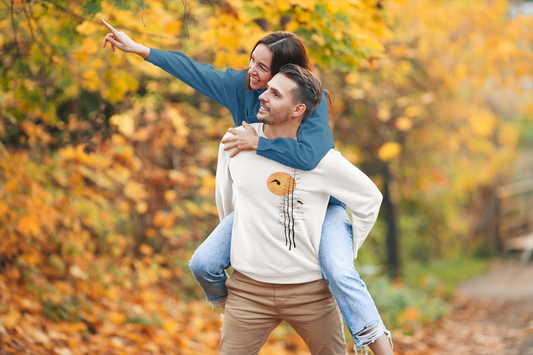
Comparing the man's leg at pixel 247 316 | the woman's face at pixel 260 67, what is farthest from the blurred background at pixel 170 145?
the man's leg at pixel 247 316

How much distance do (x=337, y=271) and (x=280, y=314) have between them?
0.37 meters

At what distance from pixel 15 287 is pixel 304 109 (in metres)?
3.44

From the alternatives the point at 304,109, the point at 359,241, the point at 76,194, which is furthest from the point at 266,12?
the point at 76,194

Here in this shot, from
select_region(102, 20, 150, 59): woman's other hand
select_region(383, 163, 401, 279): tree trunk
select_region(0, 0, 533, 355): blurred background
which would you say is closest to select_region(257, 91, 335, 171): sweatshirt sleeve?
select_region(102, 20, 150, 59): woman's other hand

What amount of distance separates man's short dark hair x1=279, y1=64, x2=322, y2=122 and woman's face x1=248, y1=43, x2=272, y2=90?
0.09 metres

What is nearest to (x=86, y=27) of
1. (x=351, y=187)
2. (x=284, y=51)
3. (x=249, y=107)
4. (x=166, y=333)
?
(x=249, y=107)

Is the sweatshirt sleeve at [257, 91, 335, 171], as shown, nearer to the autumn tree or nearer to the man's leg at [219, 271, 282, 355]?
the man's leg at [219, 271, 282, 355]

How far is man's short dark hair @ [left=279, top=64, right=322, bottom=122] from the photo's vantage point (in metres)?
2.00

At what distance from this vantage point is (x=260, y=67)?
2.14 m

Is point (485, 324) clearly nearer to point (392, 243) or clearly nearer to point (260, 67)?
point (392, 243)

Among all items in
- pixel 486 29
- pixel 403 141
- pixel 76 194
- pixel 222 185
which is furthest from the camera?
pixel 403 141

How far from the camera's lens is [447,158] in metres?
9.22

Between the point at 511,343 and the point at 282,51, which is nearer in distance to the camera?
the point at 282,51

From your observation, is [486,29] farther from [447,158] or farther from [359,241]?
[359,241]
